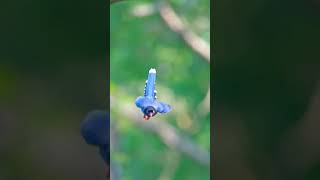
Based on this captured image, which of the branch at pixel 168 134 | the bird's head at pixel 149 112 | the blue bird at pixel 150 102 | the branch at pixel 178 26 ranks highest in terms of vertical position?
the branch at pixel 178 26

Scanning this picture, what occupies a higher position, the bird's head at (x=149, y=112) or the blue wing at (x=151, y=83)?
the blue wing at (x=151, y=83)

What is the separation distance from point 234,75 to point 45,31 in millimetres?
694

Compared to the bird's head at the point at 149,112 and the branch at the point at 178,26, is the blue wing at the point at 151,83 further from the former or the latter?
the branch at the point at 178,26

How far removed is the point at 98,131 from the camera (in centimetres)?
174

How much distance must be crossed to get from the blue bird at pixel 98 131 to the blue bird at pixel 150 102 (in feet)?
0.45

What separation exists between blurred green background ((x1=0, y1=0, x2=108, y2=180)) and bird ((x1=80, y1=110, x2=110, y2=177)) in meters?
0.02

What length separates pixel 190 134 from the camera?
5.78ft

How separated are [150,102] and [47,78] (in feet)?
1.25

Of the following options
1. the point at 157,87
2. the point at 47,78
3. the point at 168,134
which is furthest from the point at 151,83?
the point at 47,78

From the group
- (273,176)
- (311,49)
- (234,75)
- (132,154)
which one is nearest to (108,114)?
(132,154)

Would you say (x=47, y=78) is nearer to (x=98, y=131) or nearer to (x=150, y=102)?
(x=98, y=131)

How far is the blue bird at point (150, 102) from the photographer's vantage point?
5.76ft

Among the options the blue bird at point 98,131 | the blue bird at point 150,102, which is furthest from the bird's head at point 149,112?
the blue bird at point 98,131

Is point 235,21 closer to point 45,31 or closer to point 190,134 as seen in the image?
point 190,134
